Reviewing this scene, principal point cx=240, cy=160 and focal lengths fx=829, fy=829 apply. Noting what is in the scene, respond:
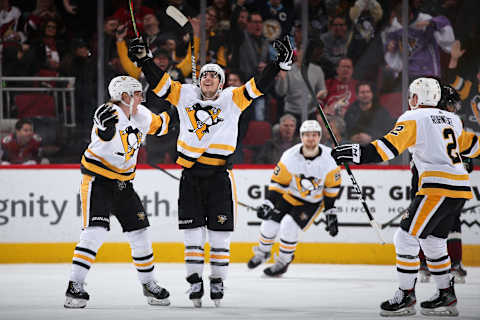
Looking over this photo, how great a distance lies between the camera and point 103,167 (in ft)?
16.0

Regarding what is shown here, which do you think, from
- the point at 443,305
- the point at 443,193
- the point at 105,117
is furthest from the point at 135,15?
the point at 443,305

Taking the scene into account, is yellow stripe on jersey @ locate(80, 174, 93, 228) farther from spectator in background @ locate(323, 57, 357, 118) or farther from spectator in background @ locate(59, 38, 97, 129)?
spectator in background @ locate(323, 57, 357, 118)

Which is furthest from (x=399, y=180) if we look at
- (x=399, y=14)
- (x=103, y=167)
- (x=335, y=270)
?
(x=103, y=167)

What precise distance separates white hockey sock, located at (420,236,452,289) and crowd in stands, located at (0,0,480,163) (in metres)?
3.63

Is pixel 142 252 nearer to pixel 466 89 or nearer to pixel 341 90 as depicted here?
pixel 341 90

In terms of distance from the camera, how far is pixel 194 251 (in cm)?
494

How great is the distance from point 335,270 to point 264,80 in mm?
2821

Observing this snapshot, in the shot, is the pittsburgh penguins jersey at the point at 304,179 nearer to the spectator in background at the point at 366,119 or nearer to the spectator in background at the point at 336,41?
the spectator in background at the point at 366,119

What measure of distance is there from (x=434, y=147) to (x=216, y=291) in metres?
1.51

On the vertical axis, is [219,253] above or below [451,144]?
below

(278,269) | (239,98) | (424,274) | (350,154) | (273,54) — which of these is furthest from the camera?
(273,54)

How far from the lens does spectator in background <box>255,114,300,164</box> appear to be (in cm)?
820

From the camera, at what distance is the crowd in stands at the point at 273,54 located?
26.8 ft

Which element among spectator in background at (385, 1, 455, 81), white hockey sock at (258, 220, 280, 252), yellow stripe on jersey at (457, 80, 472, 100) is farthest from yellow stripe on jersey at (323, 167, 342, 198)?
yellow stripe on jersey at (457, 80, 472, 100)
